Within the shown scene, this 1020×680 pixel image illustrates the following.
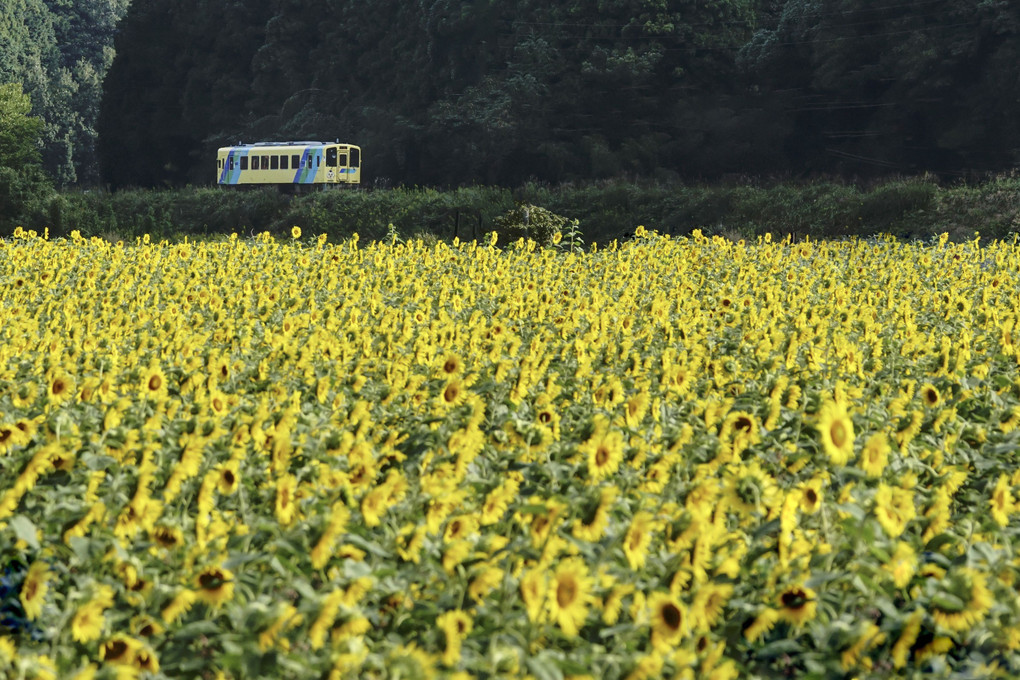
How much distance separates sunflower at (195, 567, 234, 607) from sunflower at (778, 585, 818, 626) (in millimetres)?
1448

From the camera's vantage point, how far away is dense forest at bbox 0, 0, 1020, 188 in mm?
32094

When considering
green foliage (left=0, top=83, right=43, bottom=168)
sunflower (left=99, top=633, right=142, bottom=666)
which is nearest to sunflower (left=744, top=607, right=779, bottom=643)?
sunflower (left=99, top=633, right=142, bottom=666)

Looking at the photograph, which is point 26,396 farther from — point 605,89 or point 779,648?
point 605,89

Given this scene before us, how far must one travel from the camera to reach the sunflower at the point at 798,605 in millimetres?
3564

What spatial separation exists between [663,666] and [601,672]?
0.19 metres

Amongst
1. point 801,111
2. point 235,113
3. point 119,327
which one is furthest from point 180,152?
point 119,327

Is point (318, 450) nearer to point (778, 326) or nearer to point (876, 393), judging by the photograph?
point (876, 393)

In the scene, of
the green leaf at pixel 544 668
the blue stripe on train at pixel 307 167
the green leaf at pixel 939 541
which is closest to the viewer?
the green leaf at pixel 544 668

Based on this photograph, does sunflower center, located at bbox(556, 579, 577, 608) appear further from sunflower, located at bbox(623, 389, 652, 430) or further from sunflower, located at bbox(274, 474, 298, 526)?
sunflower, located at bbox(623, 389, 652, 430)

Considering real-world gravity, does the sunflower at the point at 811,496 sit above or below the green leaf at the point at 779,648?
above

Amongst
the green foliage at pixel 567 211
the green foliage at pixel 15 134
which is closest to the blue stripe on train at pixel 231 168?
the green foliage at pixel 567 211

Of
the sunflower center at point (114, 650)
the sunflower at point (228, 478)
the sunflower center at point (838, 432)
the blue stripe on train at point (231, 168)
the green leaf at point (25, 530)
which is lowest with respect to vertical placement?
the sunflower center at point (114, 650)

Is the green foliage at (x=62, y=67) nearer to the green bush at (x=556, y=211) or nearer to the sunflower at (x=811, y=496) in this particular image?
Answer: the green bush at (x=556, y=211)

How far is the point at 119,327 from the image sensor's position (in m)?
8.57
